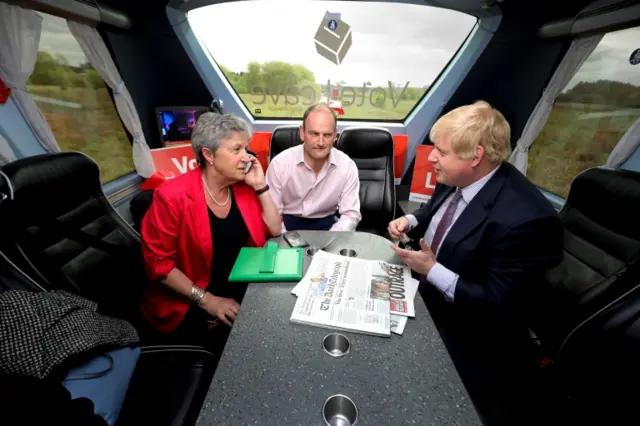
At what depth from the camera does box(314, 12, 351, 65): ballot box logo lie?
326cm

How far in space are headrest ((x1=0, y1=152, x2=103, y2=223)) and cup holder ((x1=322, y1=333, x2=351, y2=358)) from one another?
1.19m

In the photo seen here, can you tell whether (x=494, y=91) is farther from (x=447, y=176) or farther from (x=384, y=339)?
(x=384, y=339)

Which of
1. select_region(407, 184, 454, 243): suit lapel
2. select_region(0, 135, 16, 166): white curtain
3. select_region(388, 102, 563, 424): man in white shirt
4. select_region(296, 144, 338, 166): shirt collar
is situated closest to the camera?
select_region(388, 102, 563, 424): man in white shirt

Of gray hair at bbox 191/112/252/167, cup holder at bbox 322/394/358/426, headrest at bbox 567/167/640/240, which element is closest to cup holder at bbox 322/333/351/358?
cup holder at bbox 322/394/358/426

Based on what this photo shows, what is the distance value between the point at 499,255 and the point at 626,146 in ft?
6.20

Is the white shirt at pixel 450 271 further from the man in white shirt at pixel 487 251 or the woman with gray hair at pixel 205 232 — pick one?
the woman with gray hair at pixel 205 232

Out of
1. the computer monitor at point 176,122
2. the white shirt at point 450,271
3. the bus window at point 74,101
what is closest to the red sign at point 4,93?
the bus window at point 74,101

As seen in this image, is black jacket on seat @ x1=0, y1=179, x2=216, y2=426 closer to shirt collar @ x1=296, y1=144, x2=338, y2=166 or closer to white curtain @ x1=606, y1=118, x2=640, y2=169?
shirt collar @ x1=296, y1=144, x2=338, y2=166

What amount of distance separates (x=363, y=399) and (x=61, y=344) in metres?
0.85

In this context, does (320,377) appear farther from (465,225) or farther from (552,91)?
(552,91)

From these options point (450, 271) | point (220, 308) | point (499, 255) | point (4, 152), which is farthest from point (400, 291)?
point (4, 152)

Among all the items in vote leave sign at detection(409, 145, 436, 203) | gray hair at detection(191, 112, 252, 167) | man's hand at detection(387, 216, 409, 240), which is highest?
gray hair at detection(191, 112, 252, 167)

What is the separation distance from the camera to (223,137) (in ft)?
4.52

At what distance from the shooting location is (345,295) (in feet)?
3.23
